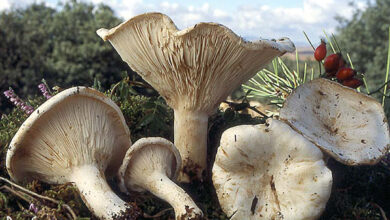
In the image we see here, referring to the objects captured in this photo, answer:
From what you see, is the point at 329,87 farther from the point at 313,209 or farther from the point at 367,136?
the point at 313,209

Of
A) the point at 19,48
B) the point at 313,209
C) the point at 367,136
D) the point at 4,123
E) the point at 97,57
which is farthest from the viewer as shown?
the point at 97,57

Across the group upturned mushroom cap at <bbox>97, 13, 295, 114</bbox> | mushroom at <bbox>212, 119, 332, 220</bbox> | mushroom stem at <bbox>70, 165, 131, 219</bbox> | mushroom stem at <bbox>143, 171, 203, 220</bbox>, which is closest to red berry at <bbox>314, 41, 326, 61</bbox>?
upturned mushroom cap at <bbox>97, 13, 295, 114</bbox>

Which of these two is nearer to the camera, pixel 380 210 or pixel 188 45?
pixel 188 45

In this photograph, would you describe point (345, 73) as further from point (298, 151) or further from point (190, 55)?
point (190, 55)

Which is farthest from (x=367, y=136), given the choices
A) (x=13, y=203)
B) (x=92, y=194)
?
(x=13, y=203)

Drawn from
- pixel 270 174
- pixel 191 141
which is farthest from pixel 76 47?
pixel 270 174

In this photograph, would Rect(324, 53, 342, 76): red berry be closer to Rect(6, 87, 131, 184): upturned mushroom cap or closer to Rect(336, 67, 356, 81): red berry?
Rect(336, 67, 356, 81): red berry

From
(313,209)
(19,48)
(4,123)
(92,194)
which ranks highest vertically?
(19,48)
